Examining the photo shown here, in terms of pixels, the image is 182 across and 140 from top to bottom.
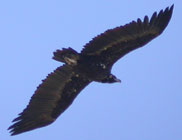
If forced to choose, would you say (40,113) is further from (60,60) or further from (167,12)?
(167,12)

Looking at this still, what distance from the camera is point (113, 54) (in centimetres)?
1689

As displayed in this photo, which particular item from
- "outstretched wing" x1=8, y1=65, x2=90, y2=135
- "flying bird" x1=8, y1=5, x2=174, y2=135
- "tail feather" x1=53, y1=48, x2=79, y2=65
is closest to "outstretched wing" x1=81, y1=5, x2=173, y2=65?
"flying bird" x1=8, y1=5, x2=174, y2=135

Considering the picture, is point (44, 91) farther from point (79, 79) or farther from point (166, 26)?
point (166, 26)

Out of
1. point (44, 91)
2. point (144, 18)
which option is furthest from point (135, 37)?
point (44, 91)

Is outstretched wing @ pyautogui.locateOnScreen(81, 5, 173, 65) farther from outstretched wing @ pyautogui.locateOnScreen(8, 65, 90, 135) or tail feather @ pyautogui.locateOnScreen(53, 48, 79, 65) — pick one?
outstretched wing @ pyautogui.locateOnScreen(8, 65, 90, 135)

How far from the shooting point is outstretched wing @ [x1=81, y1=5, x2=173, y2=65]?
15852 mm

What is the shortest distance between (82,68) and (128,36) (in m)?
1.75

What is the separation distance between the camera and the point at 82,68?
16.9 meters

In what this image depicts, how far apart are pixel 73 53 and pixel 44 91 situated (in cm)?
188

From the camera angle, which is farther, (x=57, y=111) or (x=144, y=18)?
(x=57, y=111)

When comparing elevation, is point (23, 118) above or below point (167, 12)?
below

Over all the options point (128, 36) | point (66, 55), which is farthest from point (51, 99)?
point (128, 36)

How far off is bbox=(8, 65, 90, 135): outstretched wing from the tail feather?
0.73 meters

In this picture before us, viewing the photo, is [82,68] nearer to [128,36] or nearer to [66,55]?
[66,55]
